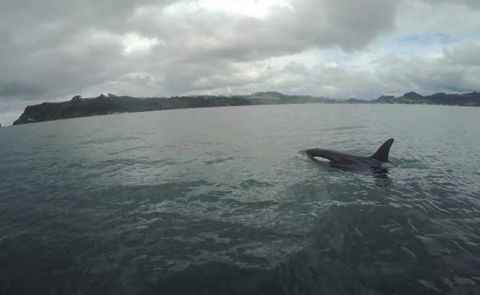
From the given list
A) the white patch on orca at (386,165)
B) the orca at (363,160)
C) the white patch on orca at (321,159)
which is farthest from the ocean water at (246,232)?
the white patch on orca at (321,159)

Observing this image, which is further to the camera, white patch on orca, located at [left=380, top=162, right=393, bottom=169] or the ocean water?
white patch on orca, located at [left=380, top=162, right=393, bottom=169]

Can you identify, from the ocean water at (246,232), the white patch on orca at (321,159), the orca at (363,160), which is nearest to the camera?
the ocean water at (246,232)

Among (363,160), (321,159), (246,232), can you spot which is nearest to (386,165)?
(363,160)

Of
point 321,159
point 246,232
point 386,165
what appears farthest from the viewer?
point 321,159

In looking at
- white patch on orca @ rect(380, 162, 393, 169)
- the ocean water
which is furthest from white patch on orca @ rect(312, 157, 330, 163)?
white patch on orca @ rect(380, 162, 393, 169)

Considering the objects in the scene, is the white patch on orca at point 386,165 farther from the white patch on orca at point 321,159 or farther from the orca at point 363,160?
the white patch on orca at point 321,159

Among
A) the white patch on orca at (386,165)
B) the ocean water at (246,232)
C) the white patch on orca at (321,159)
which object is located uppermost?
the white patch on orca at (321,159)

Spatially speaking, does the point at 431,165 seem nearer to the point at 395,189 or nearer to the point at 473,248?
the point at 395,189

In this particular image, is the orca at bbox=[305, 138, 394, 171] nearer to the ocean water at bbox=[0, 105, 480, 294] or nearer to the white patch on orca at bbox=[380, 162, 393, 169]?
the white patch on orca at bbox=[380, 162, 393, 169]

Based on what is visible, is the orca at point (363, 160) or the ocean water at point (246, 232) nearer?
the ocean water at point (246, 232)

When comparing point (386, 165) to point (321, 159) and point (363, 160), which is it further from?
point (321, 159)

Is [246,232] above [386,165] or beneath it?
beneath

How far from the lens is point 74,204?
22.8m

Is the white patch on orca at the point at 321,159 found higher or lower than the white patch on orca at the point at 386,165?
higher
